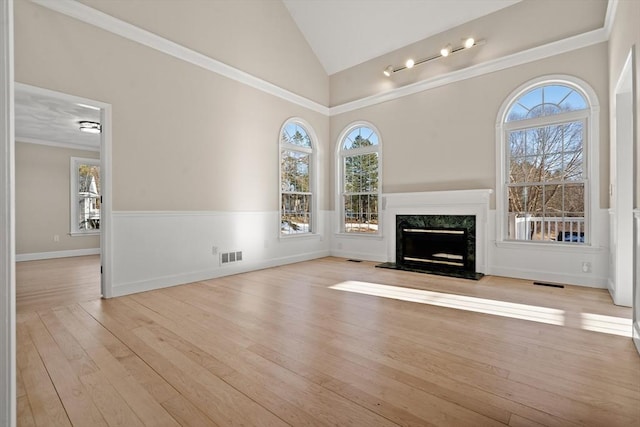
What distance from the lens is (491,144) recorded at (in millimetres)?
4469

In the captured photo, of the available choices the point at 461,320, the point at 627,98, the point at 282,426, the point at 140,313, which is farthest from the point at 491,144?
the point at 140,313

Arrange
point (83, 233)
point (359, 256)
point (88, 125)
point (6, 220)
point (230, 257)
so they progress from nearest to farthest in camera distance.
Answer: point (6, 220) → point (230, 257) → point (88, 125) → point (359, 256) → point (83, 233)

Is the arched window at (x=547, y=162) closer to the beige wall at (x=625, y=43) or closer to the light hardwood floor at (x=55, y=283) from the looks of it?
the beige wall at (x=625, y=43)

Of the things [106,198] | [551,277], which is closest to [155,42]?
[106,198]

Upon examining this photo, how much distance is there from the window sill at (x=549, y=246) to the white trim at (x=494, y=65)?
2387 millimetres

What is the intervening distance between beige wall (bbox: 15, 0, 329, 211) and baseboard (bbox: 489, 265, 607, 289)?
352 cm

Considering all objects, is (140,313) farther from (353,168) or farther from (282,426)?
(353,168)

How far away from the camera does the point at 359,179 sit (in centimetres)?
603

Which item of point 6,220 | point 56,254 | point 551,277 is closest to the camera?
point 6,220

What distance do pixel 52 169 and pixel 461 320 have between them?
814cm

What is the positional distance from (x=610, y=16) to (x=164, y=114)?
16.8ft

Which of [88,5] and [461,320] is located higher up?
[88,5]

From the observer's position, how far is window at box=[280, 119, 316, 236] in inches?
220

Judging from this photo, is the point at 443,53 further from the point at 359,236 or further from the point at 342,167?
the point at 359,236
